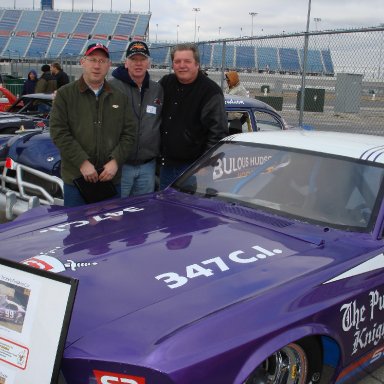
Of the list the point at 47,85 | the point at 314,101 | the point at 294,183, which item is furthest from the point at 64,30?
the point at 294,183

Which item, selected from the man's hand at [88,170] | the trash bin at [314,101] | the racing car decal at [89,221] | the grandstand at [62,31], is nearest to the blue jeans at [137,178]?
the man's hand at [88,170]

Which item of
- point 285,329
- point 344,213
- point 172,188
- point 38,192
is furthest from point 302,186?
point 38,192

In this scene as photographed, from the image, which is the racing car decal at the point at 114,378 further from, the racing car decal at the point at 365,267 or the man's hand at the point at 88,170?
the man's hand at the point at 88,170

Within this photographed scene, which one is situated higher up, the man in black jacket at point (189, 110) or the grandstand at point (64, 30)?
the grandstand at point (64, 30)

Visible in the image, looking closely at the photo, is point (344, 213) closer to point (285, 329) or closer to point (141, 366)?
point (285, 329)

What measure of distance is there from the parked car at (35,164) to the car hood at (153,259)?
1599 mm

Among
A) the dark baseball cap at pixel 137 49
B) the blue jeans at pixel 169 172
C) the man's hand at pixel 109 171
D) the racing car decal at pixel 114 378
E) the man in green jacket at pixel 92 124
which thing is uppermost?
the dark baseball cap at pixel 137 49

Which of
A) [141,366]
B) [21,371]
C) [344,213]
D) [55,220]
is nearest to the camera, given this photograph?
[141,366]

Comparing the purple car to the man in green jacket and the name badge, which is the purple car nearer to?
the man in green jacket

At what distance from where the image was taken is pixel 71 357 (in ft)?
6.01

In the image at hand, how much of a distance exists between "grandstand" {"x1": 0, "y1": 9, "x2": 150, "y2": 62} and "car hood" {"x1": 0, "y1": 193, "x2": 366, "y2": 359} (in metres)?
56.8

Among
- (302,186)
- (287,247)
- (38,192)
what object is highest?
(302,186)

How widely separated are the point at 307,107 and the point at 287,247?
8406mm

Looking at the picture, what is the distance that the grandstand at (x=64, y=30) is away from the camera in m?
58.7
